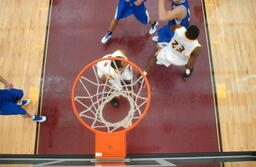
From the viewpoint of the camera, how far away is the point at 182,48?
307 cm

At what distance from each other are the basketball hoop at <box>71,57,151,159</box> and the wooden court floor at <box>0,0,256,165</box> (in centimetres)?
80

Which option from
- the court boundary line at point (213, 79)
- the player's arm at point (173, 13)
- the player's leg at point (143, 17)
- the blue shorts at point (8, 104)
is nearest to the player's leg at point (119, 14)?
the player's leg at point (143, 17)

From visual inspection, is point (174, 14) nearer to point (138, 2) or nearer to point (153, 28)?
point (138, 2)

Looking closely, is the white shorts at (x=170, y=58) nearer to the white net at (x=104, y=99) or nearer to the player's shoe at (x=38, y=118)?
the white net at (x=104, y=99)

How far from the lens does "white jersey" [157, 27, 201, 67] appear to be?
296 cm

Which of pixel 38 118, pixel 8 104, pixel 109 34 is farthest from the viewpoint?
pixel 109 34

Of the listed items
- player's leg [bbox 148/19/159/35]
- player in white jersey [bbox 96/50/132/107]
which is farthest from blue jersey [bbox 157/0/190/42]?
player in white jersey [bbox 96/50/132/107]

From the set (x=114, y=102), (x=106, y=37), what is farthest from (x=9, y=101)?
(x=106, y=37)

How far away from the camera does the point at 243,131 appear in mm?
3648

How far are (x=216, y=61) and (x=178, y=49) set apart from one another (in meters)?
1.20

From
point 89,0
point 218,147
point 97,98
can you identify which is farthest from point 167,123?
point 89,0

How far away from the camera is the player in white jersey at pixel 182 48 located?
9.48 feet

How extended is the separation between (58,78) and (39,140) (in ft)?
3.26

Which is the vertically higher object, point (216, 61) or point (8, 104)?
point (216, 61)
